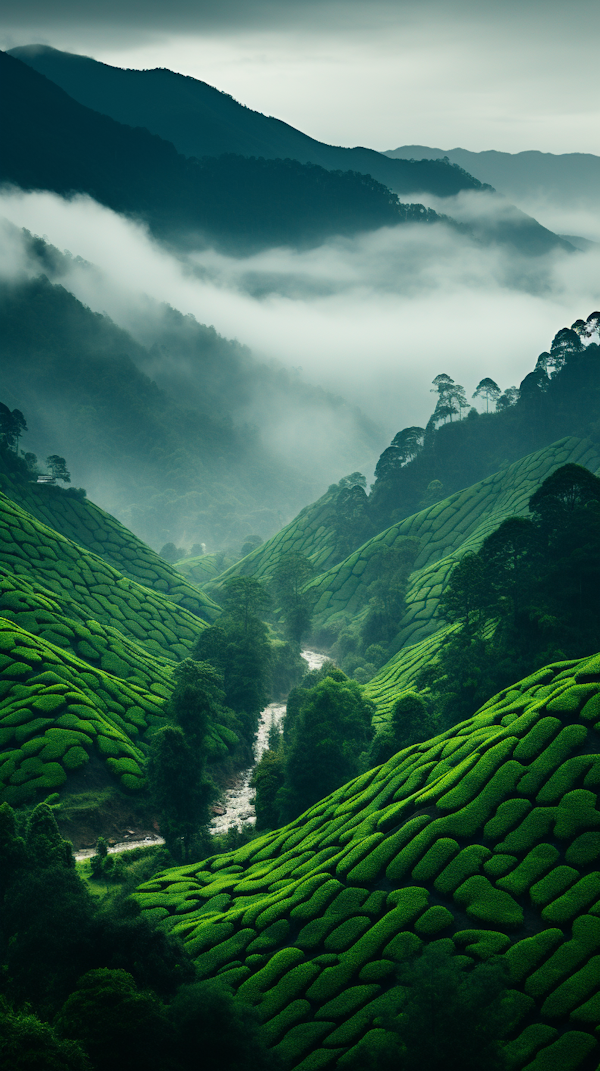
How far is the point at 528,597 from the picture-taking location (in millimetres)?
65375

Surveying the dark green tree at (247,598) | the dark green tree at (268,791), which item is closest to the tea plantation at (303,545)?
the dark green tree at (247,598)

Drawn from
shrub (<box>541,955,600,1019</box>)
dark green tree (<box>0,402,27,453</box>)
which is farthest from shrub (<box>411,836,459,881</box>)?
dark green tree (<box>0,402,27,453</box>)

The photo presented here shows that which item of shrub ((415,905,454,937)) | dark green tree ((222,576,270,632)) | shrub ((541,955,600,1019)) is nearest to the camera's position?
shrub ((541,955,600,1019))

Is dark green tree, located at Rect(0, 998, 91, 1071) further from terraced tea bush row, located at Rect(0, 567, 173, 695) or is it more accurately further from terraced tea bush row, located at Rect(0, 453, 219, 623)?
terraced tea bush row, located at Rect(0, 453, 219, 623)

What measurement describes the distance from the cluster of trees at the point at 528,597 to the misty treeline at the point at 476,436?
77319 millimetres

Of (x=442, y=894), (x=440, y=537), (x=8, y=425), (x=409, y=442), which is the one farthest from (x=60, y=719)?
(x=409, y=442)

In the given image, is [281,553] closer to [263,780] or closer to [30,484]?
[30,484]

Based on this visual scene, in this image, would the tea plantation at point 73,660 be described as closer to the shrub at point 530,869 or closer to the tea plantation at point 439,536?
the tea plantation at point 439,536

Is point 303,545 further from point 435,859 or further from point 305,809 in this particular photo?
point 435,859

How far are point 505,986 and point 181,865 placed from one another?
106ft

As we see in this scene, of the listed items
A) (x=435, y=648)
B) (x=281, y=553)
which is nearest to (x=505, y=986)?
(x=435, y=648)

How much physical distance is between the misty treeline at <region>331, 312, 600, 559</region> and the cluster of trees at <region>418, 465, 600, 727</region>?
77.3 metres

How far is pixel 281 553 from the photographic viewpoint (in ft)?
513

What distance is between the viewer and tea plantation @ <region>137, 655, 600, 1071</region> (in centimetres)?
3003
